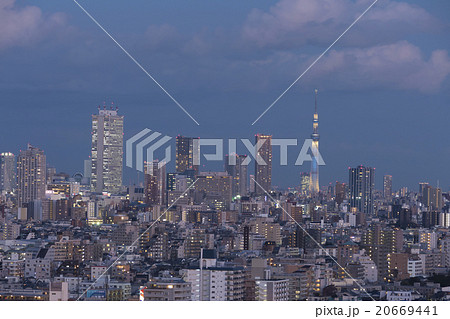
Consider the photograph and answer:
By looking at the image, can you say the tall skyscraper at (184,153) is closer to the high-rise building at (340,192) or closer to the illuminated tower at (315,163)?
the illuminated tower at (315,163)

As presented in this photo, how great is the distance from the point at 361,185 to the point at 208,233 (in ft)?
18.8

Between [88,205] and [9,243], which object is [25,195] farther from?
[9,243]

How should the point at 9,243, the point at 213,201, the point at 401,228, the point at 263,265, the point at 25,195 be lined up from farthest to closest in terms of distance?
the point at 25,195 → the point at 213,201 → the point at 401,228 → the point at 9,243 → the point at 263,265

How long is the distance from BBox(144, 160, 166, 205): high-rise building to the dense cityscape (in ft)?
0.16

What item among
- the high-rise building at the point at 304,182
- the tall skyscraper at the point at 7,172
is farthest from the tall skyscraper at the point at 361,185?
the tall skyscraper at the point at 7,172

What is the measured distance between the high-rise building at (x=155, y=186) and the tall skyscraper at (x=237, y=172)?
1.65 m

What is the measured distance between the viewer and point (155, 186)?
20.3 meters

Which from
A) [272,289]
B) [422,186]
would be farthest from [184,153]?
[422,186]

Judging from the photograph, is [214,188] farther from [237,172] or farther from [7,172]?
[7,172]

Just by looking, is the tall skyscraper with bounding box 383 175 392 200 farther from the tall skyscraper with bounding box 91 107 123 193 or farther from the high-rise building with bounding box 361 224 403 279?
the tall skyscraper with bounding box 91 107 123 193

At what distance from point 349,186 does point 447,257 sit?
7.04 metres

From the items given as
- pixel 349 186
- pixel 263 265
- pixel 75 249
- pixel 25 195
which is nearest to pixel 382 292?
pixel 263 265

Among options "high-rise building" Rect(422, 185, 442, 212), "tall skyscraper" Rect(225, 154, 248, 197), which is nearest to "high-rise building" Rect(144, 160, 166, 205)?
"tall skyscraper" Rect(225, 154, 248, 197)

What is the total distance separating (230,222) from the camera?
19.3 metres
